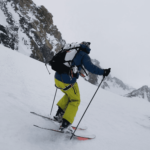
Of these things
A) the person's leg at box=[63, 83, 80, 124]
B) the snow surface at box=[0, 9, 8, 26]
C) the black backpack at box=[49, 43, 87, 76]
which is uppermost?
the snow surface at box=[0, 9, 8, 26]

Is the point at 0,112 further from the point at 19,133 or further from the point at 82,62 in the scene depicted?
the point at 82,62

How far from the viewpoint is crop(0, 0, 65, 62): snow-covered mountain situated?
124 ft

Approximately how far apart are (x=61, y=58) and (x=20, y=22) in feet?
174

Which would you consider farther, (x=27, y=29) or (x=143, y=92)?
(x=143, y=92)

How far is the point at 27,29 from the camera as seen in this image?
4731cm

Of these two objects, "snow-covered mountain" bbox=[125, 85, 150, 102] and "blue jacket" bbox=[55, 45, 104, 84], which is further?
"snow-covered mountain" bbox=[125, 85, 150, 102]

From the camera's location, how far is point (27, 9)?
178 ft

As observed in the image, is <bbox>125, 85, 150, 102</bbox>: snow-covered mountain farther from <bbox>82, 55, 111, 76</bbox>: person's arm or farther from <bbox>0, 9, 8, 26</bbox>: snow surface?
<bbox>82, 55, 111, 76</bbox>: person's arm

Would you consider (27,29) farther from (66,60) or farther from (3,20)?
(66,60)

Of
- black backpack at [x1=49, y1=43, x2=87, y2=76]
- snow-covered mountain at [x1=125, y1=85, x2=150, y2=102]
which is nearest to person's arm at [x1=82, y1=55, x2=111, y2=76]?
black backpack at [x1=49, y1=43, x2=87, y2=76]

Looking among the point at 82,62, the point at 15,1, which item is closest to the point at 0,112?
the point at 82,62

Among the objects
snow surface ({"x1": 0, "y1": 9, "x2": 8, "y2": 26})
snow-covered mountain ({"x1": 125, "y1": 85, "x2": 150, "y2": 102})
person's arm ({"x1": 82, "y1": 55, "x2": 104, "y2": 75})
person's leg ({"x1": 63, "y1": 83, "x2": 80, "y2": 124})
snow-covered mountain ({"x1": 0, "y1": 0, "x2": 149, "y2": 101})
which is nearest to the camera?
person's arm ({"x1": 82, "y1": 55, "x2": 104, "y2": 75})

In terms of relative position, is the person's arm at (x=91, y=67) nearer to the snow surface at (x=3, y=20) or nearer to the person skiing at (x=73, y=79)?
the person skiing at (x=73, y=79)

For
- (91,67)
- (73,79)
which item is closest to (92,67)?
(91,67)
